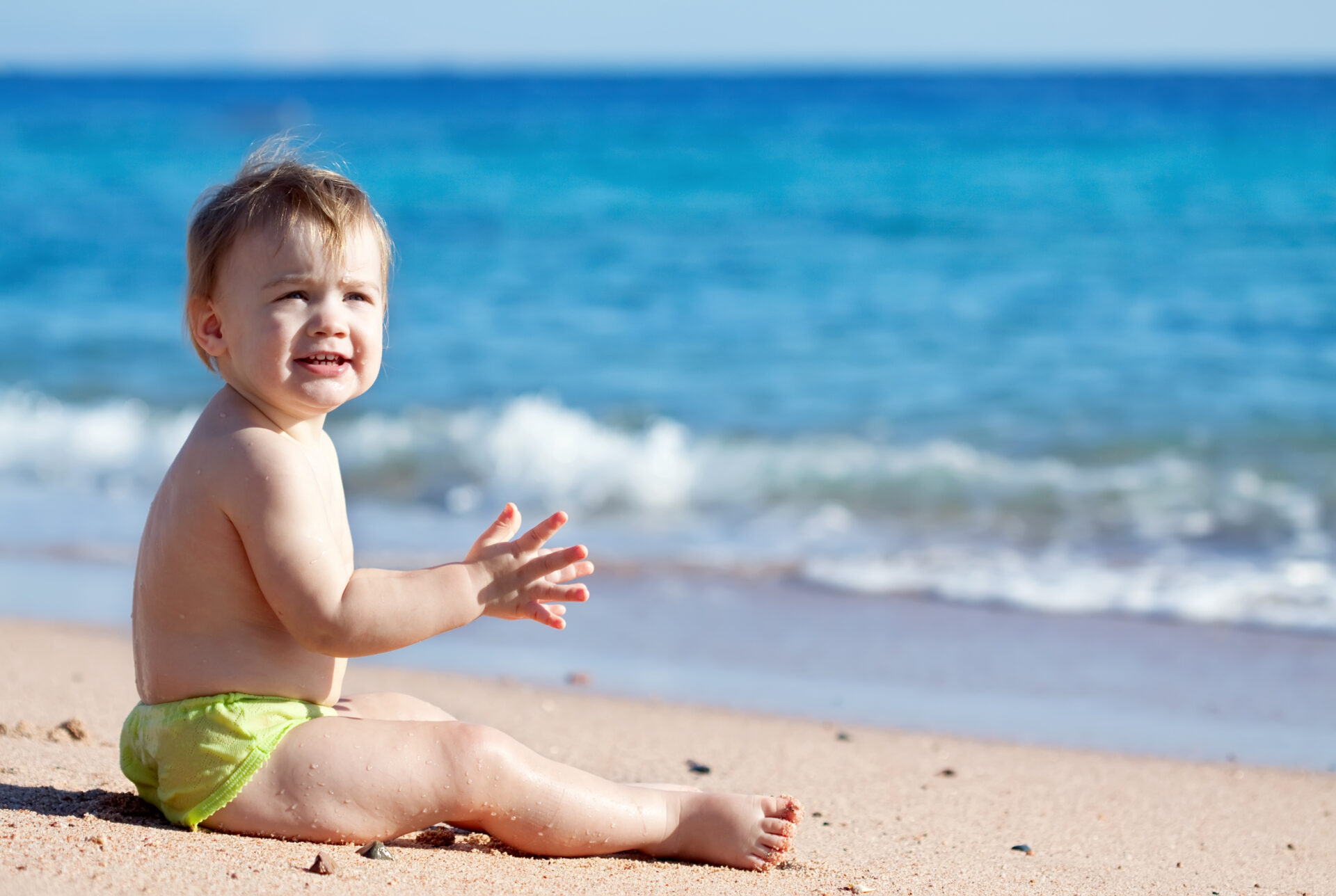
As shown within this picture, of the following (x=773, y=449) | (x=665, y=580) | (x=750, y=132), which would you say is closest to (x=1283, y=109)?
(x=750, y=132)

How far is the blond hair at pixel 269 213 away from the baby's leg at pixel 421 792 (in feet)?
2.23

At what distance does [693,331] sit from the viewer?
10141 millimetres

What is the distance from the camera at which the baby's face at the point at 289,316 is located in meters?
2.15

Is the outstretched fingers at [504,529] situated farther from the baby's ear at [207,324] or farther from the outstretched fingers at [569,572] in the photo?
the baby's ear at [207,324]

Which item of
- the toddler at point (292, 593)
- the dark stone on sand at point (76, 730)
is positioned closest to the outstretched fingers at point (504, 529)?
the toddler at point (292, 593)

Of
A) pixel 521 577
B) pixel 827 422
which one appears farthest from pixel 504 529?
pixel 827 422

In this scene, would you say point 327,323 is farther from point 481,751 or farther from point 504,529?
point 481,751

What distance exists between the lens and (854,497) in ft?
20.6

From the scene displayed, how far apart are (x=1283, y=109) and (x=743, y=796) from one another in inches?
1325

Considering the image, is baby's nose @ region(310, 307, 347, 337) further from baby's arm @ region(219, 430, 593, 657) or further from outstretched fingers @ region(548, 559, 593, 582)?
outstretched fingers @ region(548, 559, 593, 582)

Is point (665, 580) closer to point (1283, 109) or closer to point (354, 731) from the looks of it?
point (354, 731)

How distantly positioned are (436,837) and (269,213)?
1101mm

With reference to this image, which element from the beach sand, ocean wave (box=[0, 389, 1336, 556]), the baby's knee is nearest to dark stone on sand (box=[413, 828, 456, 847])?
the beach sand

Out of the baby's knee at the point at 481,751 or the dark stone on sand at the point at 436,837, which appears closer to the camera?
the baby's knee at the point at 481,751
